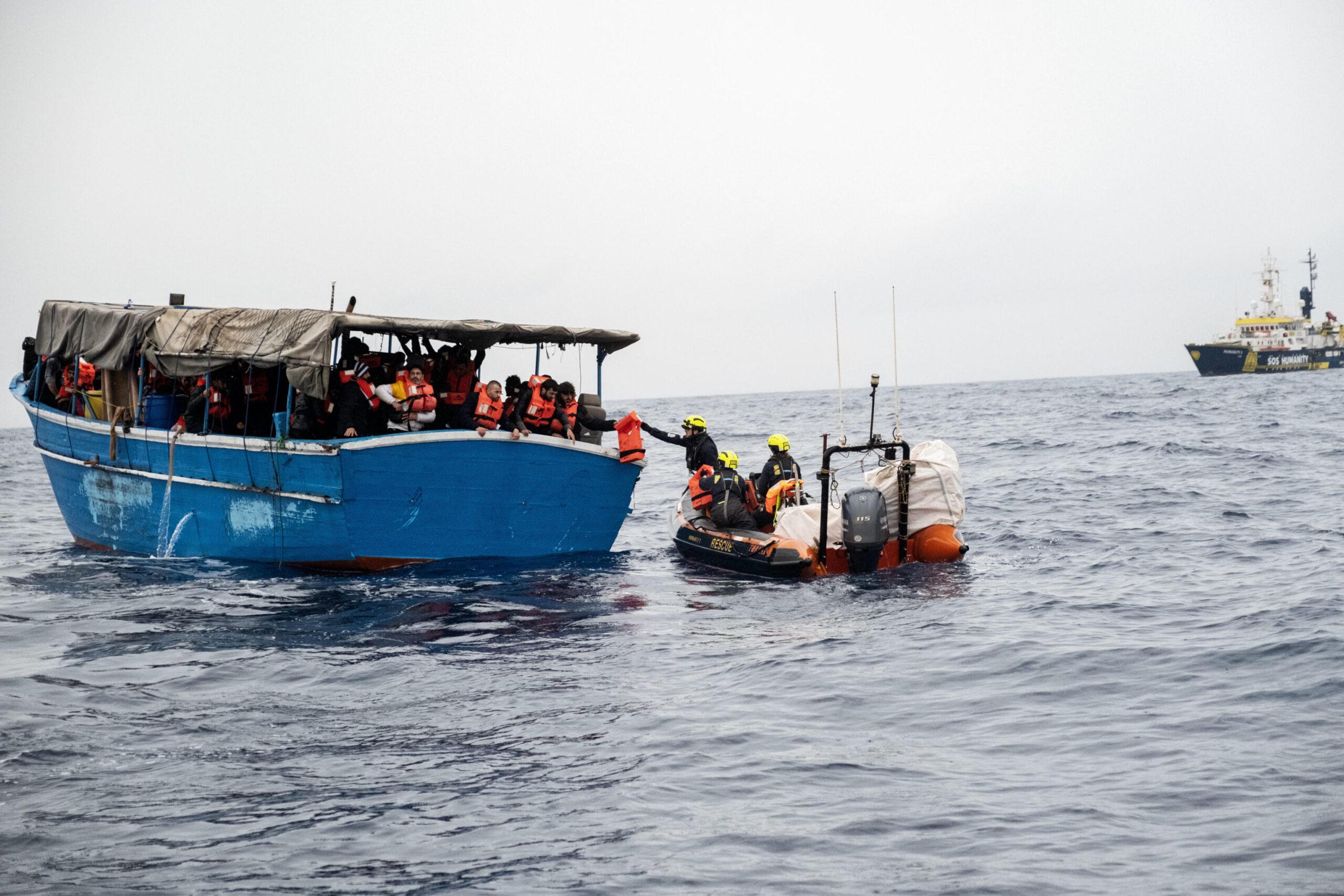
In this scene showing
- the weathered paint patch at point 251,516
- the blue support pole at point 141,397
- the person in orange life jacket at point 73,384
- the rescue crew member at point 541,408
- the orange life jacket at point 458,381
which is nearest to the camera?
the weathered paint patch at point 251,516

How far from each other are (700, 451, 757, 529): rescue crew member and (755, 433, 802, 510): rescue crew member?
2.23 feet

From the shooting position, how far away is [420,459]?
13.6 metres

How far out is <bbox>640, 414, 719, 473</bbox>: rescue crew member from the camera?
52.6 feet

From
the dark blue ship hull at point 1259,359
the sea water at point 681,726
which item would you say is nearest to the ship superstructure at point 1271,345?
the dark blue ship hull at point 1259,359

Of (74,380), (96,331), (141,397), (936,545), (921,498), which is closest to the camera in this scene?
(936,545)

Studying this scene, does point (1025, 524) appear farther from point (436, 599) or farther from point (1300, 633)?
point (436, 599)

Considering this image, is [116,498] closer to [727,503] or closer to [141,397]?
[141,397]

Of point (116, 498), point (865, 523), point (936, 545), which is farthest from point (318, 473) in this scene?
point (936, 545)

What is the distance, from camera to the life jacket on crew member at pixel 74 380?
1744 centimetres

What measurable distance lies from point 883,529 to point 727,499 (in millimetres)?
2472

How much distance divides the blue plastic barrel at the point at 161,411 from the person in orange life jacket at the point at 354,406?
347 cm

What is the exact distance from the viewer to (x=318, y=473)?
13.7 meters

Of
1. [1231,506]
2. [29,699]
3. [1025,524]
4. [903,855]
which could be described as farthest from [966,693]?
[1231,506]

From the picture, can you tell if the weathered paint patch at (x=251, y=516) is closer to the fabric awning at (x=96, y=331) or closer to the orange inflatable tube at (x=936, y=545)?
the fabric awning at (x=96, y=331)
